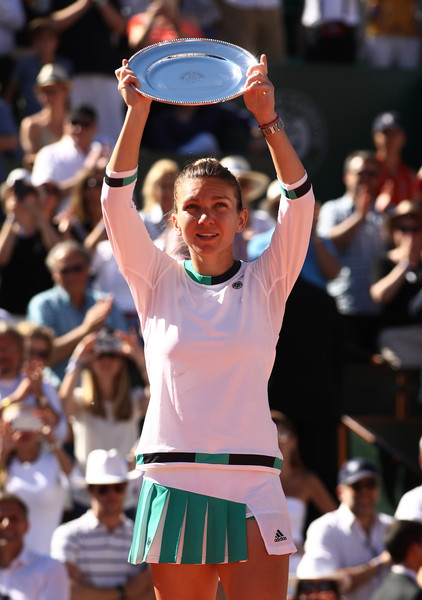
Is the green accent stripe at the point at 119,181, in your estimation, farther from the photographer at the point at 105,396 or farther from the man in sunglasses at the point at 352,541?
the photographer at the point at 105,396

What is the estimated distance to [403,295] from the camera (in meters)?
8.87

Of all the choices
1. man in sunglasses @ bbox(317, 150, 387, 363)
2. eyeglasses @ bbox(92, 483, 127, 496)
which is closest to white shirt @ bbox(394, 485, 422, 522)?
eyeglasses @ bbox(92, 483, 127, 496)

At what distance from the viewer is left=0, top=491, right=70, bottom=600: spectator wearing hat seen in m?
5.90

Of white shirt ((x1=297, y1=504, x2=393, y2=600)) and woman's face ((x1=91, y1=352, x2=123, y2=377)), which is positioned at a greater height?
woman's face ((x1=91, y1=352, x2=123, y2=377))

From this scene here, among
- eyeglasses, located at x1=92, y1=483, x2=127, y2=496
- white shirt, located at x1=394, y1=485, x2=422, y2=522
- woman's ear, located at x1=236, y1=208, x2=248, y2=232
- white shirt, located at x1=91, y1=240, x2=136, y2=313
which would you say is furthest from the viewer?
white shirt, located at x1=91, y1=240, x2=136, y2=313

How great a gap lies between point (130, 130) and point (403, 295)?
596 centimetres

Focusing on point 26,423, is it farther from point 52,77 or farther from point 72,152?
point 52,77

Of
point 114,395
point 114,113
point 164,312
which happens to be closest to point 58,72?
point 114,113

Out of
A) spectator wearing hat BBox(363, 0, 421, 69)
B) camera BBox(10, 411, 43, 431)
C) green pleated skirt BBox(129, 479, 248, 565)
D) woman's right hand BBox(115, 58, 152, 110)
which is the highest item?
woman's right hand BBox(115, 58, 152, 110)

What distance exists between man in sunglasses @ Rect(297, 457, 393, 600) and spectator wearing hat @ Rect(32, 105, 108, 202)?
129 inches

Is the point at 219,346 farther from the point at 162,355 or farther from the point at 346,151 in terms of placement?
the point at 346,151

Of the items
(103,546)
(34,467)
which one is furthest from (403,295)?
(103,546)

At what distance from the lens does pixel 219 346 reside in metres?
3.03

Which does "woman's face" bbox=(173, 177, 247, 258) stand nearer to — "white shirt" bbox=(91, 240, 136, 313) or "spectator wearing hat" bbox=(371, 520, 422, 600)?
"spectator wearing hat" bbox=(371, 520, 422, 600)
